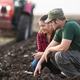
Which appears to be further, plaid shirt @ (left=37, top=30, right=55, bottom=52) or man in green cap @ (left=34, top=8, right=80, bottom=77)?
plaid shirt @ (left=37, top=30, right=55, bottom=52)

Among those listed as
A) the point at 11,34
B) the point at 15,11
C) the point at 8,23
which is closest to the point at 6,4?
the point at 15,11

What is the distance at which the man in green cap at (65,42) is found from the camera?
193cm

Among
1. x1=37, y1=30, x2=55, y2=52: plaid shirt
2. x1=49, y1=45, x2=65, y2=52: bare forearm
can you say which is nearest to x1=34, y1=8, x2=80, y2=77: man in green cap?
x1=49, y1=45, x2=65, y2=52: bare forearm

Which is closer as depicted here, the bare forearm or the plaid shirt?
the bare forearm

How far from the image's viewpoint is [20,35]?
529cm

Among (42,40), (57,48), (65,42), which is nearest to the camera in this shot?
(65,42)

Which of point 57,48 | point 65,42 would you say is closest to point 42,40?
point 57,48

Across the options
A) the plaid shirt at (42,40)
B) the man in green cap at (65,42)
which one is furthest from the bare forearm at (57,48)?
the plaid shirt at (42,40)

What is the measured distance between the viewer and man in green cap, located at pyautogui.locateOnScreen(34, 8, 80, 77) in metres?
1.93

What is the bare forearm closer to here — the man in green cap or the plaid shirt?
the man in green cap

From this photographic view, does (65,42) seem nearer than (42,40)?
Yes

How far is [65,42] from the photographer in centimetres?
193

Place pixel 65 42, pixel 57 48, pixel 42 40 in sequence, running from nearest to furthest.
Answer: pixel 65 42 → pixel 57 48 → pixel 42 40

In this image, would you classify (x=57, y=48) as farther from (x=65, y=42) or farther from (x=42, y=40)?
(x=42, y=40)
